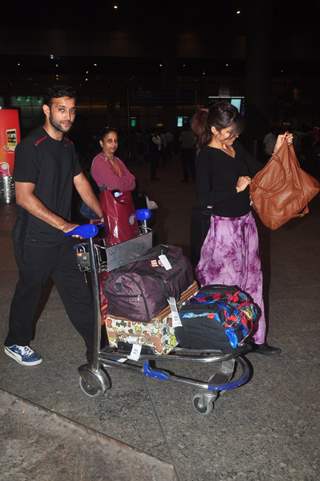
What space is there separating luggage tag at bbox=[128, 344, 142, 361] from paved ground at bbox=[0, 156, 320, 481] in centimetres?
36

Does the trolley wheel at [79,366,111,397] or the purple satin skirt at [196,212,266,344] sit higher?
the purple satin skirt at [196,212,266,344]

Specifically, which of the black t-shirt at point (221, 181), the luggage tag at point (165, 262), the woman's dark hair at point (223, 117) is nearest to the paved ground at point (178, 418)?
the luggage tag at point (165, 262)

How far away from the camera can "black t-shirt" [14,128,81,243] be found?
2.90m

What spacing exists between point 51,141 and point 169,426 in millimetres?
1855

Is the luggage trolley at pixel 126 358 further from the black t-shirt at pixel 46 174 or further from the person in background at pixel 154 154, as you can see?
the person in background at pixel 154 154

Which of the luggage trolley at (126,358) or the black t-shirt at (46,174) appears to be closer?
the luggage trolley at (126,358)

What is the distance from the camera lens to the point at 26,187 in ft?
9.53

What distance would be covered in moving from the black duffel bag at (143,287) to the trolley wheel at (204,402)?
0.56m

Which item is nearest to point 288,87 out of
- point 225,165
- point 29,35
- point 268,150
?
point 29,35

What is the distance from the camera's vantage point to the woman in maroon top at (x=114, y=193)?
365 cm

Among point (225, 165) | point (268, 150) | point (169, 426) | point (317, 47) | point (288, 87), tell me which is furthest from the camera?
point (288, 87)

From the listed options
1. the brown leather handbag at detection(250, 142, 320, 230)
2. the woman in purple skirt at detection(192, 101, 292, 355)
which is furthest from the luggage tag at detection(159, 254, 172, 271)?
the brown leather handbag at detection(250, 142, 320, 230)

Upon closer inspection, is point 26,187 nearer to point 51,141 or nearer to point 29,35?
point 51,141

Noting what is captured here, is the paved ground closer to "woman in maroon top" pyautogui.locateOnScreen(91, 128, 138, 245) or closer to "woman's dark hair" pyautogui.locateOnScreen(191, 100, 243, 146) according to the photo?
"woman in maroon top" pyautogui.locateOnScreen(91, 128, 138, 245)
